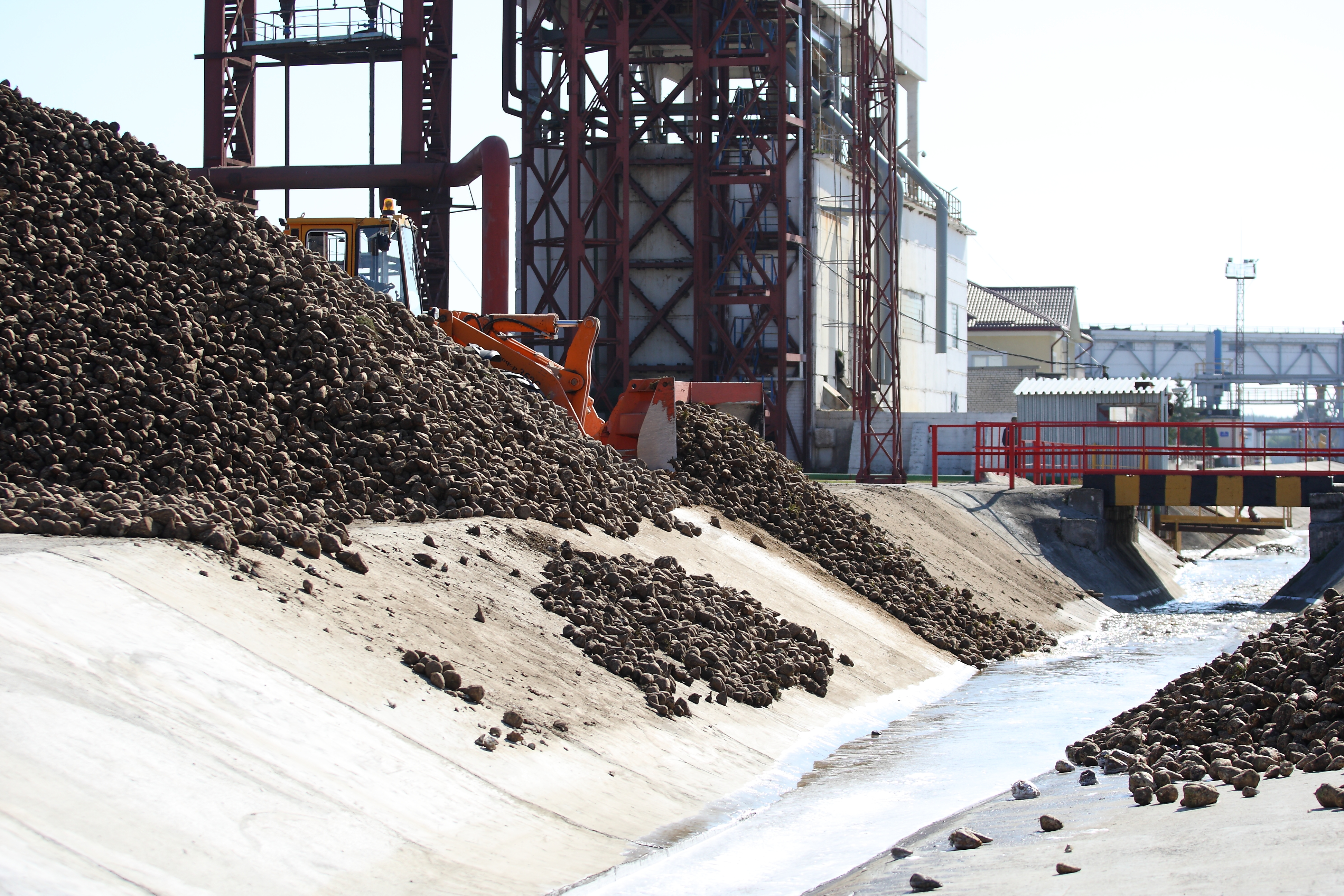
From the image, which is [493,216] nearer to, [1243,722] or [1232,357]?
[1243,722]

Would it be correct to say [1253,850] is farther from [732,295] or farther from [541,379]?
[732,295]

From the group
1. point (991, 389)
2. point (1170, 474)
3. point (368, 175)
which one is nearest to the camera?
point (1170, 474)

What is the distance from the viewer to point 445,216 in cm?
3469

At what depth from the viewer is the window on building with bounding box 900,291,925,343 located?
4206 centimetres

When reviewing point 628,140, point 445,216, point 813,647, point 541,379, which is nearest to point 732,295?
point 628,140

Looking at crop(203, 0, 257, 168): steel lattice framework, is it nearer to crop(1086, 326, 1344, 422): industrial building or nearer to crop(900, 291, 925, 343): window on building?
crop(900, 291, 925, 343): window on building

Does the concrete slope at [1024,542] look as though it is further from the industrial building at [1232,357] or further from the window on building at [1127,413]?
the industrial building at [1232,357]

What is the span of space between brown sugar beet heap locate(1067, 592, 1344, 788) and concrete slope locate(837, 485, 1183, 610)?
842cm

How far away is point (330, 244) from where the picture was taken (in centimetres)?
1961

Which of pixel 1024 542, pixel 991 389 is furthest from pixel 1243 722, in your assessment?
pixel 991 389

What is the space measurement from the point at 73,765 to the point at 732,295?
28.5 metres

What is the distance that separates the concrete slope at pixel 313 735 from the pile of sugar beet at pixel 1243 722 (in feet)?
9.37

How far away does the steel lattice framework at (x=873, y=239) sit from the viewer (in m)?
33.6

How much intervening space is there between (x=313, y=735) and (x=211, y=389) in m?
5.84
